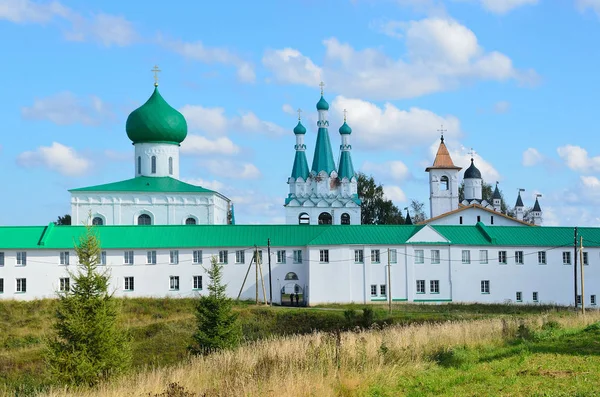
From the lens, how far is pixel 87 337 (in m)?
18.0

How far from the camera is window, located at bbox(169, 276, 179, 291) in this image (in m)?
42.5

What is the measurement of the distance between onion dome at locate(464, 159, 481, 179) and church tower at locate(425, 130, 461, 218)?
700 centimetres

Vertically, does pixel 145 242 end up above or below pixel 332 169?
below

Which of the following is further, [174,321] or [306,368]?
[174,321]

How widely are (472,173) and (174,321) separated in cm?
4299

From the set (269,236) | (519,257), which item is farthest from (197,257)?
(519,257)

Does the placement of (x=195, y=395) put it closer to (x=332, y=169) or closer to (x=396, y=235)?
(x=396, y=235)

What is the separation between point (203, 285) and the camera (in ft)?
140

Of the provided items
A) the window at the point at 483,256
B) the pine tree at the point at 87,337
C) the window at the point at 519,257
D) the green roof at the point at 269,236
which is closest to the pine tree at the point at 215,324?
the pine tree at the point at 87,337

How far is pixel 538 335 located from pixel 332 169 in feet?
155


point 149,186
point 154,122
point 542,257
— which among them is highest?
point 154,122

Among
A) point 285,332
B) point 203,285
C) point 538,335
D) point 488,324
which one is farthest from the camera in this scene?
point 203,285

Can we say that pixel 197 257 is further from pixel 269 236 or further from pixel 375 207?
pixel 375 207

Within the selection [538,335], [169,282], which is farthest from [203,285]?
[538,335]
